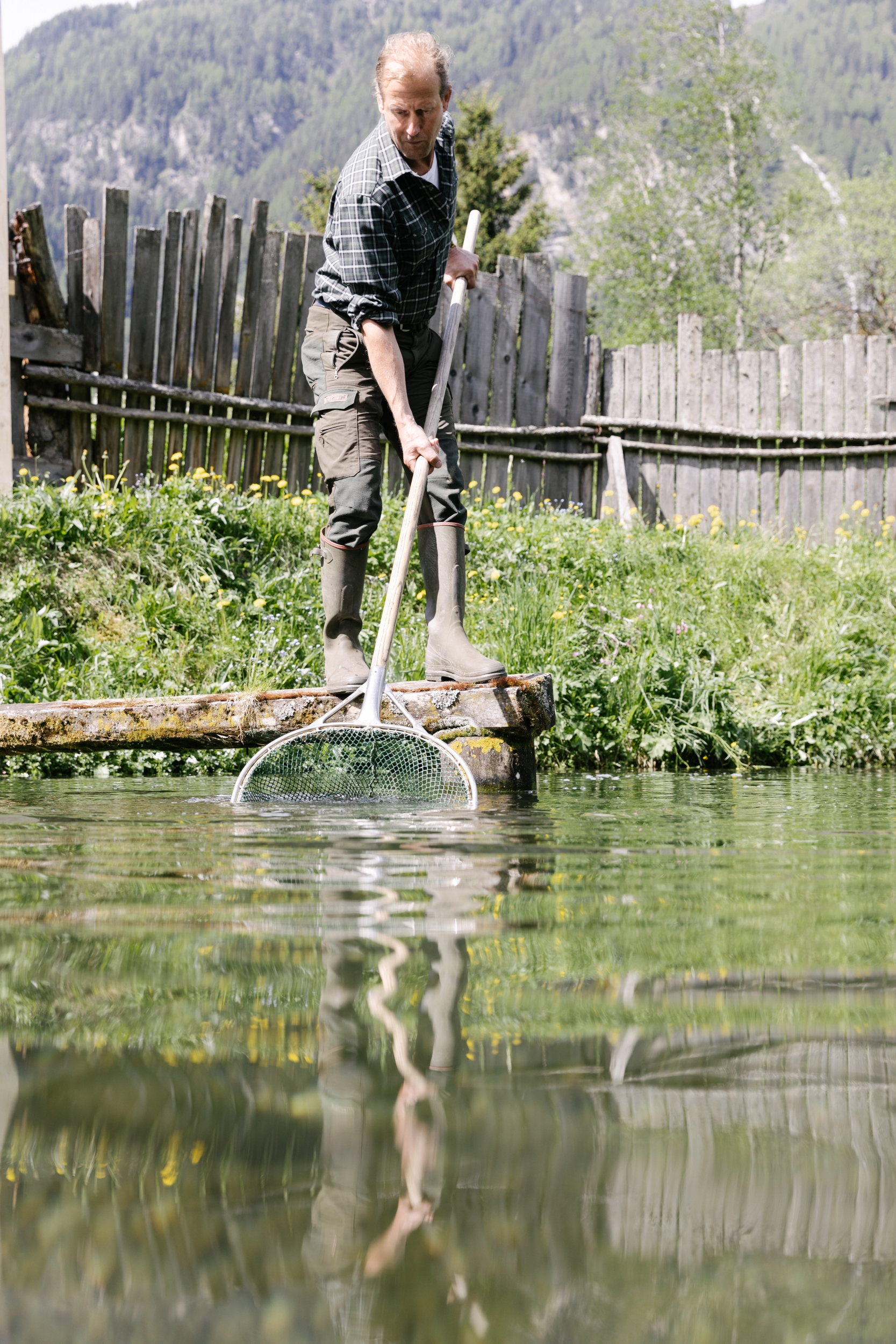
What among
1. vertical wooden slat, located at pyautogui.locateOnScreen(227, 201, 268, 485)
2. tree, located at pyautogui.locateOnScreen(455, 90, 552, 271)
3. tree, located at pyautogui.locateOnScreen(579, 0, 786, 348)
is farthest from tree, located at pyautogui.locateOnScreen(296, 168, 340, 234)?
vertical wooden slat, located at pyautogui.locateOnScreen(227, 201, 268, 485)

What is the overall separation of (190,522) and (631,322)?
3035 centimetres

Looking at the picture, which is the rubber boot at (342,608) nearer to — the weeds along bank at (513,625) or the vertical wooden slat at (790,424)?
the weeds along bank at (513,625)

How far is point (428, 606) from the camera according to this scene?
3822mm

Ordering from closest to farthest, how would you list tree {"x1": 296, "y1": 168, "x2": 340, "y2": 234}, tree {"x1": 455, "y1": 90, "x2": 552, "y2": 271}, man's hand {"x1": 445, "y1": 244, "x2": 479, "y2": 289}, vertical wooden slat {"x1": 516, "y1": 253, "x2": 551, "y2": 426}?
man's hand {"x1": 445, "y1": 244, "x2": 479, "y2": 289} → vertical wooden slat {"x1": 516, "y1": 253, "x2": 551, "y2": 426} → tree {"x1": 455, "y1": 90, "x2": 552, "y2": 271} → tree {"x1": 296, "y1": 168, "x2": 340, "y2": 234}

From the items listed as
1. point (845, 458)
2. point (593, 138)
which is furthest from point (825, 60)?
point (845, 458)

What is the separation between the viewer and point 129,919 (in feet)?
4.87

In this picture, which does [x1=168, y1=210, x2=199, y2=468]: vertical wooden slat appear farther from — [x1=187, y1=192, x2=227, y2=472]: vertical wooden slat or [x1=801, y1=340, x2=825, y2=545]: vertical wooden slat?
Answer: [x1=801, y1=340, x2=825, y2=545]: vertical wooden slat

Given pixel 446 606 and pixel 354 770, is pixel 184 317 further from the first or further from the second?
pixel 354 770

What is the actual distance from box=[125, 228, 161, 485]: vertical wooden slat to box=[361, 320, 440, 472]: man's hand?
4575 mm

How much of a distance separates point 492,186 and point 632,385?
74.7ft

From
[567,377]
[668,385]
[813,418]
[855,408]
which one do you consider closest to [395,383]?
[567,377]

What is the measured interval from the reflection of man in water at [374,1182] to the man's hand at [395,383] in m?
2.59

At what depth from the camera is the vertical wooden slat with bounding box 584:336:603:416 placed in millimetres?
10078

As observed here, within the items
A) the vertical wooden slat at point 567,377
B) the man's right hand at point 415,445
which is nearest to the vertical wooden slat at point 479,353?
the vertical wooden slat at point 567,377
